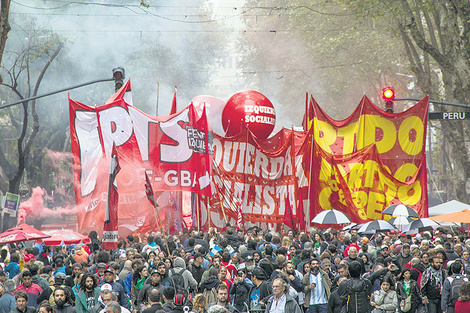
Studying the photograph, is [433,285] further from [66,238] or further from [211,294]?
[66,238]

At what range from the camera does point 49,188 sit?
35.8 metres

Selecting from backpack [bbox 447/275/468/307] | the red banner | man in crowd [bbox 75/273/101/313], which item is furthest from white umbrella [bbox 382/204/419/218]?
man in crowd [bbox 75/273/101/313]

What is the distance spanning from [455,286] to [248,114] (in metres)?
12.1

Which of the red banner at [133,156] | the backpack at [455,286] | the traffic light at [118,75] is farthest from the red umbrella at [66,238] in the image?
the backpack at [455,286]

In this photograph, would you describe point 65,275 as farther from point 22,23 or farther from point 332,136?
point 22,23

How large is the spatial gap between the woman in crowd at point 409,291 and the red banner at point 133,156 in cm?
811

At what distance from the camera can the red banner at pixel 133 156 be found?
16.3 m

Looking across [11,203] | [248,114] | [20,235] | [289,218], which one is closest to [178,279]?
[20,235]

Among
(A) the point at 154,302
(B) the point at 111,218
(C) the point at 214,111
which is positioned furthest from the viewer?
(C) the point at 214,111

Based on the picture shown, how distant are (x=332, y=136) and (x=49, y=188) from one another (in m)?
19.9

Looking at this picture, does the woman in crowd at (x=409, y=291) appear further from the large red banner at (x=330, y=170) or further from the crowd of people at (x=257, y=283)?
the large red banner at (x=330, y=170)

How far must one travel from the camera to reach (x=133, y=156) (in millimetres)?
16953

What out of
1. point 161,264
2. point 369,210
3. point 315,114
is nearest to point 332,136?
point 315,114

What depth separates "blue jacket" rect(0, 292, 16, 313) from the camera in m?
8.62
